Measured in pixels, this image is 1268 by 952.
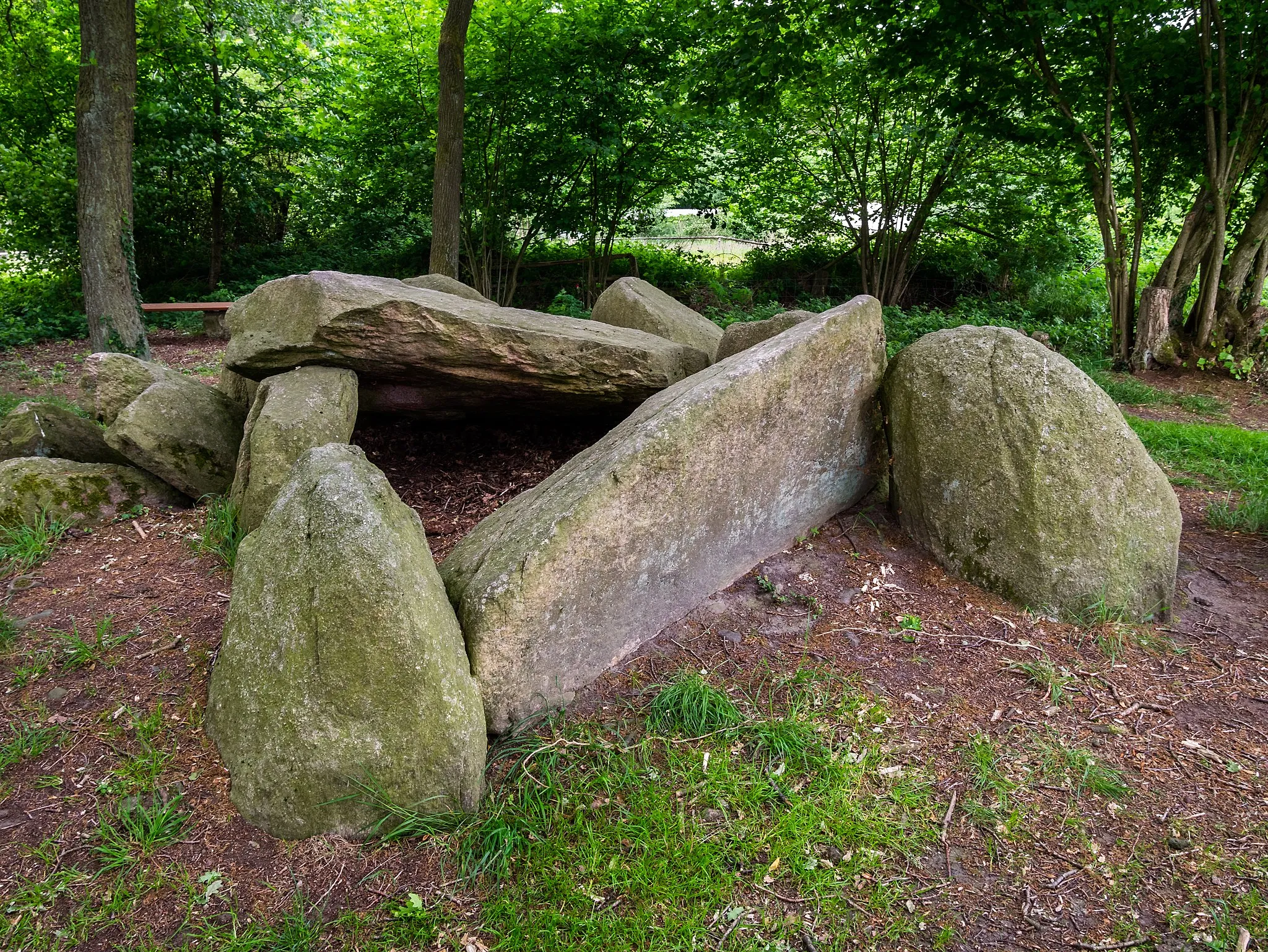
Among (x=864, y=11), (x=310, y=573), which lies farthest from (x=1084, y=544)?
(x=864, y=11)

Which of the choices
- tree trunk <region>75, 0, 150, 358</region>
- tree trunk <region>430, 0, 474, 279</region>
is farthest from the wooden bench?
tree trunk <region>430, 0, 474, 279</region>

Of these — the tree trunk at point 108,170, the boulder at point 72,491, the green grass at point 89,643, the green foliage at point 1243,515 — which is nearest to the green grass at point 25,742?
the green grass at point 89,643

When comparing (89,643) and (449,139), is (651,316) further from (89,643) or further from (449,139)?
(449,139)

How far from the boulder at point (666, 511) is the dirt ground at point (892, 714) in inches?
6.3

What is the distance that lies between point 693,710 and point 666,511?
0.77 m

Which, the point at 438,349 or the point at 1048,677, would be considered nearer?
the point at 1048,677

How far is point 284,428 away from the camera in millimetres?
3861

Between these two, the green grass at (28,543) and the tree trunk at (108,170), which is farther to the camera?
the tree trunk at (108,170)

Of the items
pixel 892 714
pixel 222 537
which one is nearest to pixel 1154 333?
pixel 892 714

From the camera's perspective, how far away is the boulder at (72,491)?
163 inches

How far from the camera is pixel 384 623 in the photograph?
2.45 metres

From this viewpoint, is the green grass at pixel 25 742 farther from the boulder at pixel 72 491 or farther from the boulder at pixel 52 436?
the boulder at pixel 52 436

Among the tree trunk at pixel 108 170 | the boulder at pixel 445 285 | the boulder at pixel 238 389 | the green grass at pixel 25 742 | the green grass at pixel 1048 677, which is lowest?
the green grass at pixel 25 742

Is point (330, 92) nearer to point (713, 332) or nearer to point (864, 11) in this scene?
point (864, 11)
